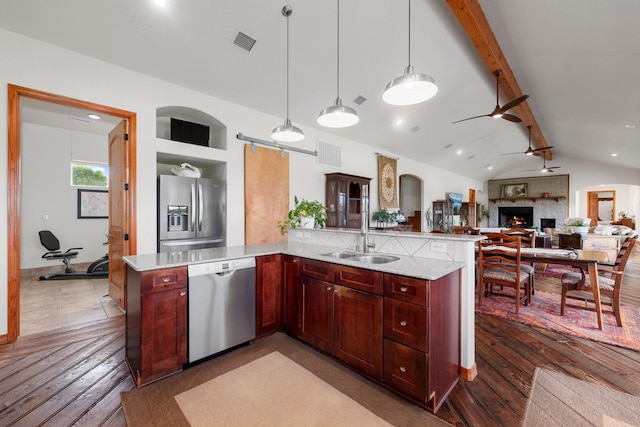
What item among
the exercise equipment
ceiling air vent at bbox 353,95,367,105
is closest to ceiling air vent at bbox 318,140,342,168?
ceiling air vent at bbox 353,95,367,105

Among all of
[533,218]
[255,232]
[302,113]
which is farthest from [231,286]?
[533,218]

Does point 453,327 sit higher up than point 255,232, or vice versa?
point 255,232

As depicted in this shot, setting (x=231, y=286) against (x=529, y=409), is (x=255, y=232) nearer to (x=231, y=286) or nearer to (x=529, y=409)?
(x=231, y=286)

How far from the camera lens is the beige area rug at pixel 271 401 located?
1.63 metres

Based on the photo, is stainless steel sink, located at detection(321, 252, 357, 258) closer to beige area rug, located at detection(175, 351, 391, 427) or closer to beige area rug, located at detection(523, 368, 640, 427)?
beige area rug, located at detection(175, 351, 391, 427)

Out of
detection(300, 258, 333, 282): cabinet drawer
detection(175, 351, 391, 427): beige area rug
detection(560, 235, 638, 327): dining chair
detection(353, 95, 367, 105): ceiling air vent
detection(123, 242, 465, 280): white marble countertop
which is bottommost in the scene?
detection(175, 351, 391, 427): beige area rug

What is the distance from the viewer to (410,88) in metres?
1.78

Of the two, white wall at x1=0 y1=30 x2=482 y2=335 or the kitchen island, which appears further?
white wall at x1=0 y1=30 x2=482 y2=335

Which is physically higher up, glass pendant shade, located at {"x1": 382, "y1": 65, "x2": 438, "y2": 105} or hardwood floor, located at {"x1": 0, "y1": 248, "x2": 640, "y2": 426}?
glass pendant shade, located at {"x1": 382, "y1": 65, "x2": 438, "y2": 105}

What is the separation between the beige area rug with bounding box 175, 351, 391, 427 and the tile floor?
2.20 meters

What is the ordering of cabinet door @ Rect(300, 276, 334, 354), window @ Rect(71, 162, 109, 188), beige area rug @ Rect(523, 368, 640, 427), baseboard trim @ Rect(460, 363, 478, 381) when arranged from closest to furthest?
1. beige area rug @ Rect(523, 368, 640, 427)
2. baseboard trim @ Rect(460, 363, 478, 381)
3. cabinet door @ Rect(300, 276, 334, 354)
4. window @ Rect(71, 162, 109, 188)

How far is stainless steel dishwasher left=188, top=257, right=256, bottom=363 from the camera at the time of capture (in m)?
2.14

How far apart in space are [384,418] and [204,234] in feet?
10.5

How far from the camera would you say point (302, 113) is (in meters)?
4.77
